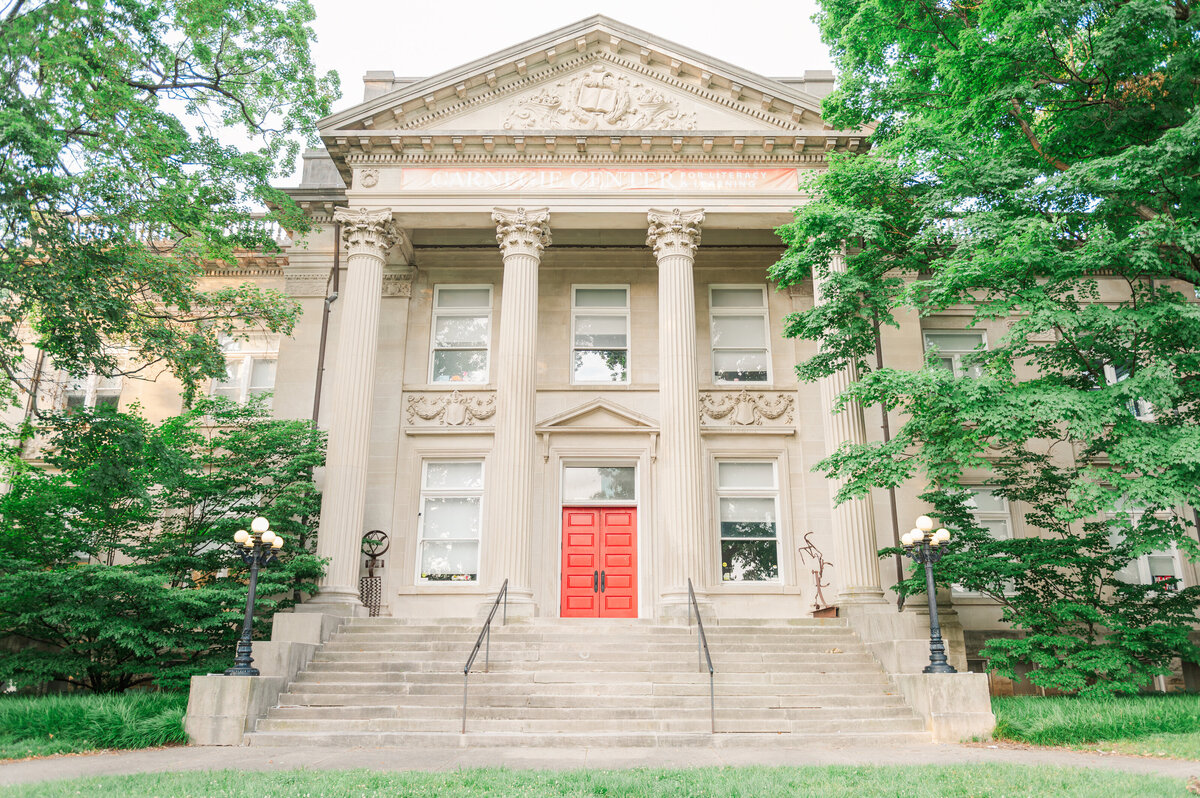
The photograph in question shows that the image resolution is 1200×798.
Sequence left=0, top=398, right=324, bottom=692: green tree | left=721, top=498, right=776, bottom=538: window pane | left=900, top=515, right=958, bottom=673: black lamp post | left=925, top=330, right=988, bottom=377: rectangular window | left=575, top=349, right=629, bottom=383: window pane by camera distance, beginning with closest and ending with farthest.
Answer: left=900, top=515, right=958, bottom=673: black lamp post
left=0, top=398, right=324, bottom=692: green tree
left=721, top=498, right=776, bottom=538: window pane
left=575, top=349, right=629, bottom=383: window pane
left=925, top=330, right=988, bottom=377: rectangular window

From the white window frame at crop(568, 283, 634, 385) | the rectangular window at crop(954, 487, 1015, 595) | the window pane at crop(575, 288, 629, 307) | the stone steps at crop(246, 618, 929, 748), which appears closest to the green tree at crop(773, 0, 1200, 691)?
the stone steps at crop(246, 618, 929, 748)

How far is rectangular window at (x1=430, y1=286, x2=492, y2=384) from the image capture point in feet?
67.6

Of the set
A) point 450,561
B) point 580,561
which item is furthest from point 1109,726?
point 450,561

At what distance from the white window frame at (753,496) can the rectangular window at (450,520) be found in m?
5.59

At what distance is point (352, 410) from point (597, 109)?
877cm

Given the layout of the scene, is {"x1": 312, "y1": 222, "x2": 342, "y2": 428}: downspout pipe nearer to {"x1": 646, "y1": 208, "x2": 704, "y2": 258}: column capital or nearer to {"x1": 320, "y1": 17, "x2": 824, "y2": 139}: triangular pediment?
{"x1": 320, "y1": 17, "x2": 824, "y2": 139}: triangular pediment

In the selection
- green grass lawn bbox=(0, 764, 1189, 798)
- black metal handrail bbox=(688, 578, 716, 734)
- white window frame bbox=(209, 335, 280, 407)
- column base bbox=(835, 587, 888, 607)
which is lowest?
green grass lawn bbox=(0, 764, 1189, 798)

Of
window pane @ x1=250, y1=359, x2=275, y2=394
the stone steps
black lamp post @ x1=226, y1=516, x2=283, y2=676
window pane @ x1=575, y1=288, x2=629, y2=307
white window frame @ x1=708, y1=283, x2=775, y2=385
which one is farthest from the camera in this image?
window pane @ x1=250, y1=359, x2=275, y2=394

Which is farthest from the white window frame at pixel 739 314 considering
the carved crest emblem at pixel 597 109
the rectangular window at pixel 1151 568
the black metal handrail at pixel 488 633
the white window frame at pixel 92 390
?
the white window frame at pixel 92 390

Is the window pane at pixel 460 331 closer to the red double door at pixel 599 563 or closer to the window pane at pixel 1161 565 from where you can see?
the red double door at pixel 599 563

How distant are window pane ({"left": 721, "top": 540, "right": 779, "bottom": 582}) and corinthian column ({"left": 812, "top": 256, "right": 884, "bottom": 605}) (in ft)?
7.66

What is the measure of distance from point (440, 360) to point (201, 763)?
12342 millimetres

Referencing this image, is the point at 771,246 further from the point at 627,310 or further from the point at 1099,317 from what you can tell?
the point at 1099,317

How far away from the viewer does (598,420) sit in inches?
778
